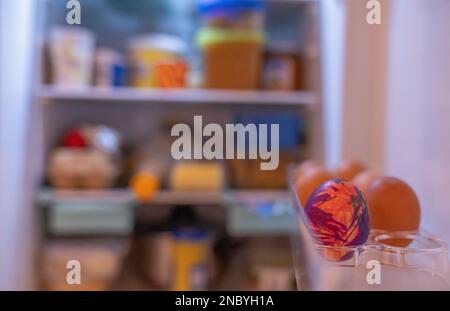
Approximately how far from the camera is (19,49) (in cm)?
126

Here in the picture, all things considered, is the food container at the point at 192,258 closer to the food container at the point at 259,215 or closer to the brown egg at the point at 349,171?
the food container at the point at 259,215

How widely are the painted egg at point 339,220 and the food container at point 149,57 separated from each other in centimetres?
110

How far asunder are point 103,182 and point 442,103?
113 cm

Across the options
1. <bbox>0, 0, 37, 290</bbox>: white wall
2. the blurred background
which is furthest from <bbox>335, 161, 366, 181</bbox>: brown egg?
<bbox>0, 0, 37, 290</bbox>: white wall

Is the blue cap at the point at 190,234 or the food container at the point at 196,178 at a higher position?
the food container at the point at 196,178

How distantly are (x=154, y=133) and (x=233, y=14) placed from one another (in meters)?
0.44

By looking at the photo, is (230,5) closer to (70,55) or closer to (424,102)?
(70,55)

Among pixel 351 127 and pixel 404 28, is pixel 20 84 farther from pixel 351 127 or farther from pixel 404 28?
pixel 404 28

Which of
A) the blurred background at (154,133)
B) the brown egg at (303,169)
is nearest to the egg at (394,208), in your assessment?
the brown egg at (303,169)

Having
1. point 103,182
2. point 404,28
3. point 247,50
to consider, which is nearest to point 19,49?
point 103,182

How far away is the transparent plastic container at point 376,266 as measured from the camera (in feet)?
1.16

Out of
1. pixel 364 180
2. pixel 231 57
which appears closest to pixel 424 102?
pixel 364 180

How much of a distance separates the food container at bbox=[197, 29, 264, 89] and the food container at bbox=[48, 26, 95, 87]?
331 millimetres

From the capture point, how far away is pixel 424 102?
1.57 feet
